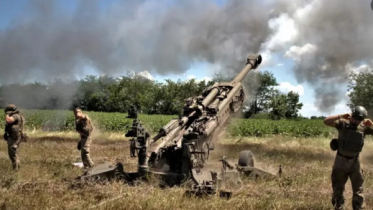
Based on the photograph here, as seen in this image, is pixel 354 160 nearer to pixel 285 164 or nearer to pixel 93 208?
pixel 93 208

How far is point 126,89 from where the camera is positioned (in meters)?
21.0

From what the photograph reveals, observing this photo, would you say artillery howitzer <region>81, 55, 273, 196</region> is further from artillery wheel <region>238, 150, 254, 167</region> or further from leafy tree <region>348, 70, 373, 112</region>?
leafy tree <region>348, 70, 373, 112</region>

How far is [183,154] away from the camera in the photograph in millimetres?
9203

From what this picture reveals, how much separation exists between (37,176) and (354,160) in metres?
6.43

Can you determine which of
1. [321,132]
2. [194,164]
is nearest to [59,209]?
[194,164]

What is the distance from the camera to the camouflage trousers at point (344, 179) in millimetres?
7293

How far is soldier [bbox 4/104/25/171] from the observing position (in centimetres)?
1155

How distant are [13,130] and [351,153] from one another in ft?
26.8

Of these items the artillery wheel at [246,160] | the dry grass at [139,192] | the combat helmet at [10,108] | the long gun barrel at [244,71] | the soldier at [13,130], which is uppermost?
the long gun barrel at [244,71]

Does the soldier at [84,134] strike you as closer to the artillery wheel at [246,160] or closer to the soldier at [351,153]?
the artillery wheel at [246,160]

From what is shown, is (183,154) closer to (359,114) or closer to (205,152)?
(205,152)

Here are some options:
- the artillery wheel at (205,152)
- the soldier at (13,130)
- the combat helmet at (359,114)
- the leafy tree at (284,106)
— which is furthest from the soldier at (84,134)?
the leafy tree at (284,106)

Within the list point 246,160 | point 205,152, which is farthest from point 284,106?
point 205,152

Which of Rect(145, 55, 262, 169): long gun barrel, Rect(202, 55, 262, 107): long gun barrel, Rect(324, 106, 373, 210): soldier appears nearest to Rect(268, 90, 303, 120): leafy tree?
Rect(202, 55, 262, 107): long gun barrel
